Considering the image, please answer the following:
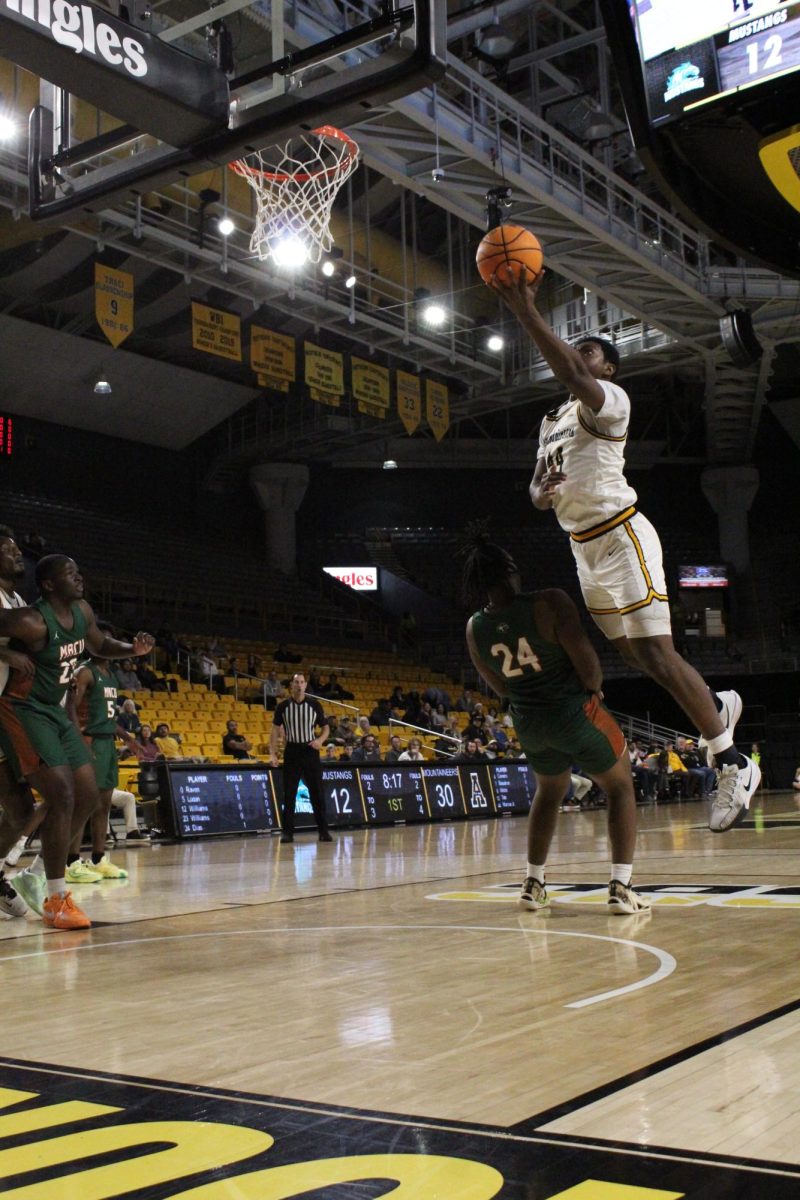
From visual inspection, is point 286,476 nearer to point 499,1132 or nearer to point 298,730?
point 298,730

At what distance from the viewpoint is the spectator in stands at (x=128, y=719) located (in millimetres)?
15464

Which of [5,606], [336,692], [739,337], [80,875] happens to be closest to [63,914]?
[5,606]

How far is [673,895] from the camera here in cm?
572

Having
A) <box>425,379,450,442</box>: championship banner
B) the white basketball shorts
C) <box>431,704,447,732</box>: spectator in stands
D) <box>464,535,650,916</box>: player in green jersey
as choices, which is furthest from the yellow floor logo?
<box>425,379,450,442</box>: championship banner

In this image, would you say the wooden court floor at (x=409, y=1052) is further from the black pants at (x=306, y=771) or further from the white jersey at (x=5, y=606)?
the black pants at (x=306, y=771)

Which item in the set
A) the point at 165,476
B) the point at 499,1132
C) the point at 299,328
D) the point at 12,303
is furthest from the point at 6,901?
the point at 165,476

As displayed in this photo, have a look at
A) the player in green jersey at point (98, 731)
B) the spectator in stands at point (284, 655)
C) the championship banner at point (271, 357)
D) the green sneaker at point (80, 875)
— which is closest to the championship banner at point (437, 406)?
the championship banner at point (271, 357)

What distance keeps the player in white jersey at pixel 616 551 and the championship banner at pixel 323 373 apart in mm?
17449

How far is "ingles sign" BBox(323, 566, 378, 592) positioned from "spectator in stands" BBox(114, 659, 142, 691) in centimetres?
1389

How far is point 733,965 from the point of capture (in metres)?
3.66

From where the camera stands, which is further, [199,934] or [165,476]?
[165,476]

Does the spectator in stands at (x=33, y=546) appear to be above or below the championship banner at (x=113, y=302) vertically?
below

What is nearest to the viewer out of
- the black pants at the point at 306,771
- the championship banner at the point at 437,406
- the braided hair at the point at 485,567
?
the braided hair at the point at 485,567

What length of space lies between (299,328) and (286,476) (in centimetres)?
548
